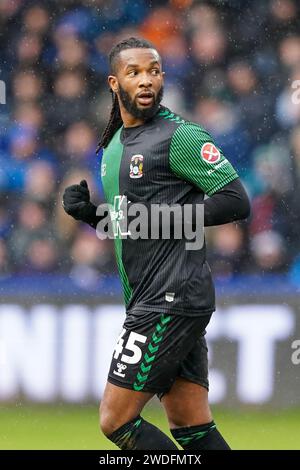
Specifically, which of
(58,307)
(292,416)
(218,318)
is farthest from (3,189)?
(292,416)

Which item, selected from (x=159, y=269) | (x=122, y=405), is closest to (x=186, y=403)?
(x=122, y=405)

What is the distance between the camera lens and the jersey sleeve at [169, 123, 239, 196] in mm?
4082

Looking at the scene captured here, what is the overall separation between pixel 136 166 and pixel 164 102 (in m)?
2.98

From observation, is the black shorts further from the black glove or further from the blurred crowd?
the blurred crowd

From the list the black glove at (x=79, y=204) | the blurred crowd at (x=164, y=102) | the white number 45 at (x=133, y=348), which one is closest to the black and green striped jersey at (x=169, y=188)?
the white number 45 at (x=133, y=348)

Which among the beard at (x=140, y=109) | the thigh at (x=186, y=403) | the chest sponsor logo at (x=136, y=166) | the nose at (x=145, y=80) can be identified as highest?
the nose at (x=145, y=80)

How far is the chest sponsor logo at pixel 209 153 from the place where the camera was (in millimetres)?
4086

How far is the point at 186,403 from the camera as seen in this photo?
4320 millimetres

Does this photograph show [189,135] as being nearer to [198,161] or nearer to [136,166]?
[198,161]

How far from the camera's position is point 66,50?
7.22m

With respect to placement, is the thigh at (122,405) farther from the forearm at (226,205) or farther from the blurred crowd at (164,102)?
the blurred crowd at (164,102)

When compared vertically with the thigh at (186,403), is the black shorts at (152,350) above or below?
above

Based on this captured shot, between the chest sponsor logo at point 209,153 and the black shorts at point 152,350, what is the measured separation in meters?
0.60

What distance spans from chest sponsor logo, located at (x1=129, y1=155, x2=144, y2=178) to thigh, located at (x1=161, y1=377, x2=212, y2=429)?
32.2 inches
